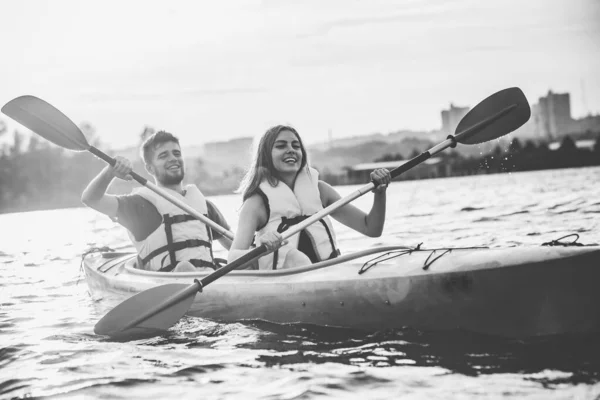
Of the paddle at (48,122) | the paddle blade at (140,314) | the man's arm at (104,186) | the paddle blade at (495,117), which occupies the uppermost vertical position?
the paddle at (48,122)

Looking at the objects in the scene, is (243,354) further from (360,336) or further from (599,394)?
(599,394)

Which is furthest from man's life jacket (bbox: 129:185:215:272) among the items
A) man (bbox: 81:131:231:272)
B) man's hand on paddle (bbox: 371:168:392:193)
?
man's hand on paddle (bbox: 371:168:392:193)

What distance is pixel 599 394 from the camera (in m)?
2.67

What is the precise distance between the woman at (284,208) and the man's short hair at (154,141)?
45.7 inches

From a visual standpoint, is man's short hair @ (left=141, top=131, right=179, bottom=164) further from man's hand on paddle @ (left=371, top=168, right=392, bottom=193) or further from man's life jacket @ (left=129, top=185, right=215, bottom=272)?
man's hand on paddle @ (left=371, top=168, right=392, bottom=193)

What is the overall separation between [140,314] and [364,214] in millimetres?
1700

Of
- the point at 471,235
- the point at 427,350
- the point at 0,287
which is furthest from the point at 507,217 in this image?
the point at 427,350

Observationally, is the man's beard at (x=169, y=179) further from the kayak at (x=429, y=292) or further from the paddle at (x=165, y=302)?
the paddle at (x=165, y=302)

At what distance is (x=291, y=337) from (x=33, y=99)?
10.7ft

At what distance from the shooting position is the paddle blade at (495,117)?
4.91m

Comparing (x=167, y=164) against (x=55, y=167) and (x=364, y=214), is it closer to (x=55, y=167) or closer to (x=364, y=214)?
(x=364, y=214)

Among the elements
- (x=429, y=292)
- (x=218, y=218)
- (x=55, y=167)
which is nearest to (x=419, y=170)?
(x=55, y=167)

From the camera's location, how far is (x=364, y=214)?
462 centimetres

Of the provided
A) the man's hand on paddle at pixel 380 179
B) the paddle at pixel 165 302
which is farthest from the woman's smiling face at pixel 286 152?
the man's hand on paddle at pixel 380 179
